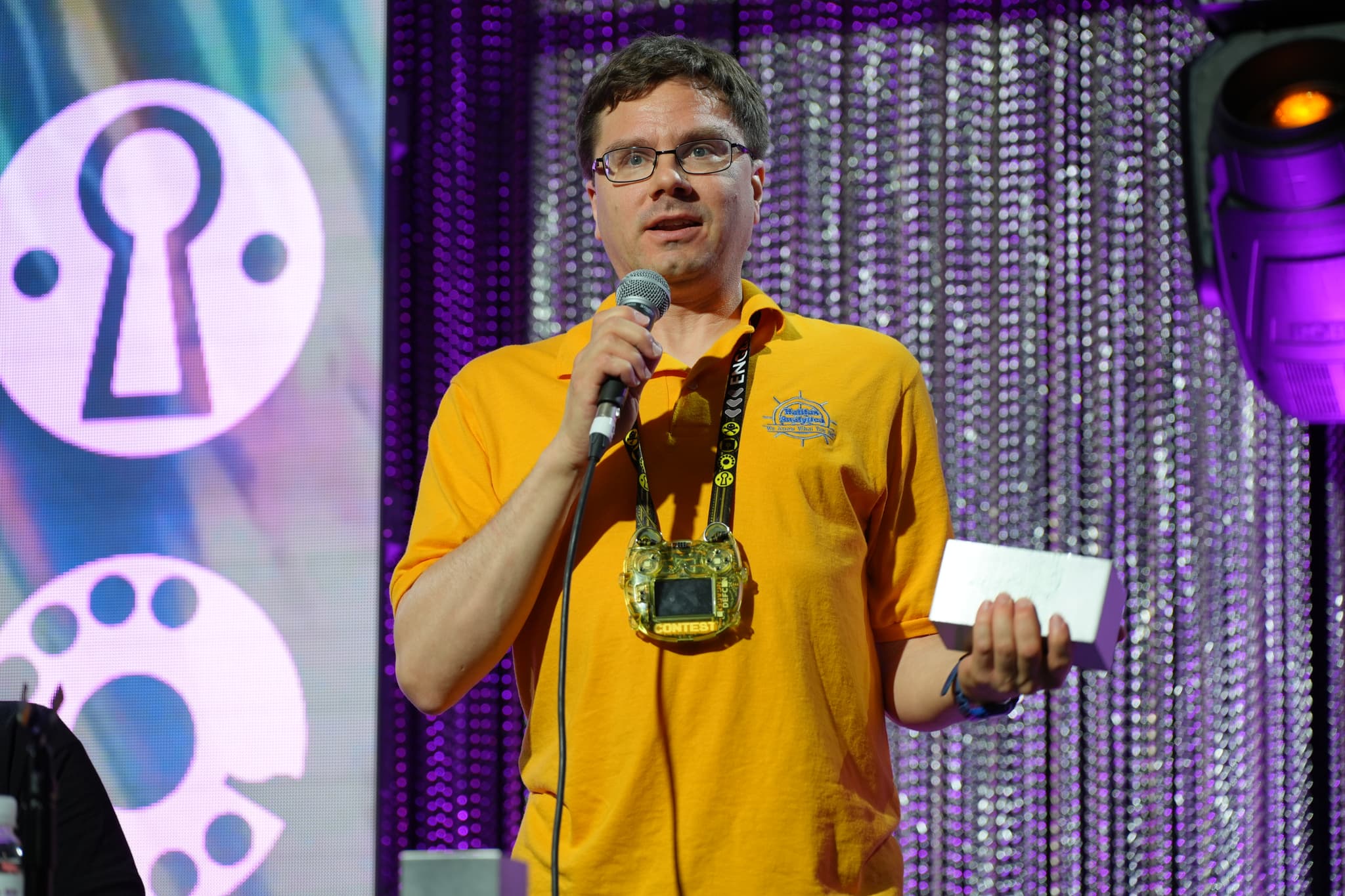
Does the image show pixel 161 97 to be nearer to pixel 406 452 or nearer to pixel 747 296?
pixel 406 452

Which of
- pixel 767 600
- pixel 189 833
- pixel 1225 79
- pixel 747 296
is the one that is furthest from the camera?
pixel 189 833

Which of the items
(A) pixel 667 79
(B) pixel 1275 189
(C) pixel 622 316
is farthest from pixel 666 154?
(B) pixel 1275 189

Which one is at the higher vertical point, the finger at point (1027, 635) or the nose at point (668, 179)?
the nose at point (668, 179)

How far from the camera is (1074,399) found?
288 cm

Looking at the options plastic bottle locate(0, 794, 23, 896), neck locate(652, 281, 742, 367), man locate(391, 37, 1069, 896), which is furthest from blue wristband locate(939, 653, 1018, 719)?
plastic bottle locate(0, 794, 23, 896)

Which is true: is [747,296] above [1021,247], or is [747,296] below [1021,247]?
below

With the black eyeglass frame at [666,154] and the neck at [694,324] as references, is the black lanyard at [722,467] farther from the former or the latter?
the black eyeglass frame at [666,154]

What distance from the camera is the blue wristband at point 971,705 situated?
1350 mm

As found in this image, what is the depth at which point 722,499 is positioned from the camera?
1469mm

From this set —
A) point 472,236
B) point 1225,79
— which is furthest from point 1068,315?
point 472,236

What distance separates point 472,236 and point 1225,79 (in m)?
1.66

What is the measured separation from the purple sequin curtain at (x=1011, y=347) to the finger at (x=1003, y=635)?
167cm

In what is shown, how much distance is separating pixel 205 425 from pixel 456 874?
7.73 feet

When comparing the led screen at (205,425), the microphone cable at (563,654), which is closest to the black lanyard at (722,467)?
the microphone cable at (563,654)
